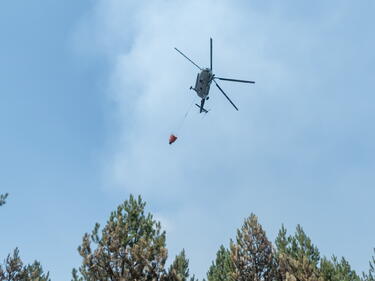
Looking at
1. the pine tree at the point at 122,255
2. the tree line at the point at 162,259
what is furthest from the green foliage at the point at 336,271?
the pine tree at the point at 122,255

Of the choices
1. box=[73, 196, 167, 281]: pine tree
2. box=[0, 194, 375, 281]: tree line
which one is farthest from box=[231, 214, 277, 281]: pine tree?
box=[73, 196, 167, 281]: pine tree

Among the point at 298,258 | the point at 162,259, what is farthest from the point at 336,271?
the point at 162,259

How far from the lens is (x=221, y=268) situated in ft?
98.7

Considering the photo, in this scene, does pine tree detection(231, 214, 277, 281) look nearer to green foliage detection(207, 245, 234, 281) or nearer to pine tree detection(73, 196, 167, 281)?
green foliage detection(207, 245, 234, 281)

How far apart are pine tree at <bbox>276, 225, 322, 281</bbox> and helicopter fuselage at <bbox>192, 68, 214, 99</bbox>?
523 inches

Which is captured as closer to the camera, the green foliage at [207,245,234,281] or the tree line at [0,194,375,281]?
the tree line at [0,194,375,281]

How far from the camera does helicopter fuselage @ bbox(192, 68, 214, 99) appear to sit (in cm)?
2536

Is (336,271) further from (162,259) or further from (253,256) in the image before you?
(162,259)

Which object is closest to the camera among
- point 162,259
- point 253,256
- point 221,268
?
point 162,259

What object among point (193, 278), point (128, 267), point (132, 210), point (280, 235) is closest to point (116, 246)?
point (128, 267)

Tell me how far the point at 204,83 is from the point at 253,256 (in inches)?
538

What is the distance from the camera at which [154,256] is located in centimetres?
1526

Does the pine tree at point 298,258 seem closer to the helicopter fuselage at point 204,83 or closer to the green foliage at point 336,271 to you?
the green foliage at point 336,271

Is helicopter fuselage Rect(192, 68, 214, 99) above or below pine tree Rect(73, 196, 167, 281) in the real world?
above
